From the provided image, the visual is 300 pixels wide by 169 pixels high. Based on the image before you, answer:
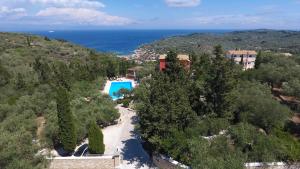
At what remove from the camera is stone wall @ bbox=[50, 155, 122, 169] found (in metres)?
15.8

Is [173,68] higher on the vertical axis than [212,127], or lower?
higher

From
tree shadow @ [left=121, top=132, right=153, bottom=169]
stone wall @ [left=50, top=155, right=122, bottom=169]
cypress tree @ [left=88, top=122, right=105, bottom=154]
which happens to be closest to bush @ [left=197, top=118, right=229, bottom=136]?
tree shadow @ [left=121, top=132, right=153, bottom=169]

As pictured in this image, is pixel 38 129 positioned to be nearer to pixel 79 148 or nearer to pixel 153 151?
pixel 79 148

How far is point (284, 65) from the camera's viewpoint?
32.4m

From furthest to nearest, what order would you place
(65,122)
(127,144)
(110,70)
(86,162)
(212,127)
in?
(110,70) < (127,144) < (212,127) < (65,122) < (86,162)

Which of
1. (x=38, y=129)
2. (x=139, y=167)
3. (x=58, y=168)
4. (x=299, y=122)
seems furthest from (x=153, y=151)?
(x=299, y=122)

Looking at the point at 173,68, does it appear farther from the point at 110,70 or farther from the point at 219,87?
the point at 110,70

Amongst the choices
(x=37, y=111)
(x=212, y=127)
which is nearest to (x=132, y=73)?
(x=37, y=111)

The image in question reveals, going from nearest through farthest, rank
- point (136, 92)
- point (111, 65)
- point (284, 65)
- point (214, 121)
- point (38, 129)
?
1. point (214, 121)
2. point (38, 129)
3. point (136, 92)
4. point (284, 65)
5. point (111, 65)

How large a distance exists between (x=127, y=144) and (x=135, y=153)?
148 centimetres

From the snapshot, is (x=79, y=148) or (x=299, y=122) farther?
(x=299, y=122)

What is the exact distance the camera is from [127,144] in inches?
757

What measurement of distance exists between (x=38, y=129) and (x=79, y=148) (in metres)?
4.10

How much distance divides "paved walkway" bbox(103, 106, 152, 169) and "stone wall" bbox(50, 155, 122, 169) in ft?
2.50
